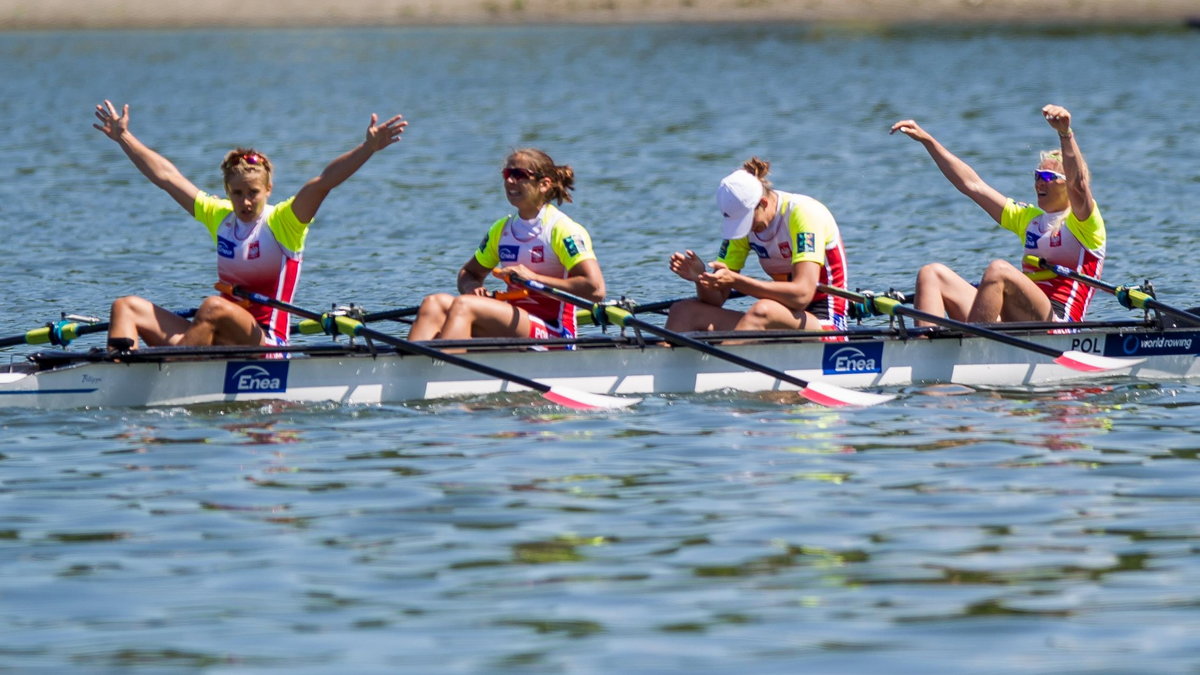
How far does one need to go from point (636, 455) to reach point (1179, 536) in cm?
309

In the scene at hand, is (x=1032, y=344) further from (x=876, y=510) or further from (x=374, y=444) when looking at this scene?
(x=374, y=444)

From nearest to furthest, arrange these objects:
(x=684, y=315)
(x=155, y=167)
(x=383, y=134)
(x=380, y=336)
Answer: (x=383, y=134) < (x=380, y=336) < (x=155, y=167) < (x=684, y=315)

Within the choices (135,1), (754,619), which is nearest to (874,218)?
(754,619)

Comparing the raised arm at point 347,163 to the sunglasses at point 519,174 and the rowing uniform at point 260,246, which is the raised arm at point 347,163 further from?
the sunglasses at point 519,174

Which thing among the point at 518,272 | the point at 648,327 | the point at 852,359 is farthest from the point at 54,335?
the point at 852,359

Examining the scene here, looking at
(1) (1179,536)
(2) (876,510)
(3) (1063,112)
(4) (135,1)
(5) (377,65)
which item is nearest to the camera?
(1) (1179,536)

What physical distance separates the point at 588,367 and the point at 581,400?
0.39 metres

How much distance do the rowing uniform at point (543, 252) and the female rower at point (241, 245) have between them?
1179 mm

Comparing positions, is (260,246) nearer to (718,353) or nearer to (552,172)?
(552,172)

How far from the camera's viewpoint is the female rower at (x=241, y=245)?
11094 mm

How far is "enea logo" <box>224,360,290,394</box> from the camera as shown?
37.0ft

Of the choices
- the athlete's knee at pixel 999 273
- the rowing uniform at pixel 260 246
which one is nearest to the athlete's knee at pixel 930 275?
the athlete's knee at pixel 999 273

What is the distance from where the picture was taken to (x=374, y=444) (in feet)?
34.9

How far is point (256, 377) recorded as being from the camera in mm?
11320
